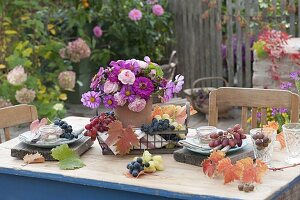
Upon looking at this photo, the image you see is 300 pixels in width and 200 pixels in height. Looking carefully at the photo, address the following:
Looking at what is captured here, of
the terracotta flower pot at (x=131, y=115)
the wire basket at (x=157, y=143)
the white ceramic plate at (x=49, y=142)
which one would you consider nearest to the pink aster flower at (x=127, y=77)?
the terracotta flower pot at (x=131, y=115)

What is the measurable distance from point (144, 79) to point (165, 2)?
4212 millimetres

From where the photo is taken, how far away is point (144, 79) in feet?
8.80

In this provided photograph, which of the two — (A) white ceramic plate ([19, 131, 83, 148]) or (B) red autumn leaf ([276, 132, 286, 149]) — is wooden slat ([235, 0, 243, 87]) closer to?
(B) red autumn leaf ([276, 132, 286, 149])

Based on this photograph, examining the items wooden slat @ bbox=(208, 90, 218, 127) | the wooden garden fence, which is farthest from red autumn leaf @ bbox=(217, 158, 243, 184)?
the wooden garden fence

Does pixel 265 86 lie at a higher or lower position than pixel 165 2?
lower

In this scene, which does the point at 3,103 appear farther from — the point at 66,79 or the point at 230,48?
the point at 230,48

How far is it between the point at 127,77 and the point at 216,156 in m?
0.52

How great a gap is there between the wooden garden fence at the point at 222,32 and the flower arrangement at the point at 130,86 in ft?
12.0

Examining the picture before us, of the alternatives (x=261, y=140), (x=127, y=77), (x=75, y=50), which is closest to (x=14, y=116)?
(x=127, y=77)

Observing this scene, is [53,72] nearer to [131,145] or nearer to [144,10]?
[144,10]

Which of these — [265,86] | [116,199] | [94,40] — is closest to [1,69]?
[94,40]

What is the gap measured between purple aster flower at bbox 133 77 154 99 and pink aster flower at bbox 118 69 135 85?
0.09ft

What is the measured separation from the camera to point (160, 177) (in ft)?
7.95

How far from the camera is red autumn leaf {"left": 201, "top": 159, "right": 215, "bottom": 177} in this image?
2373 millimetres
